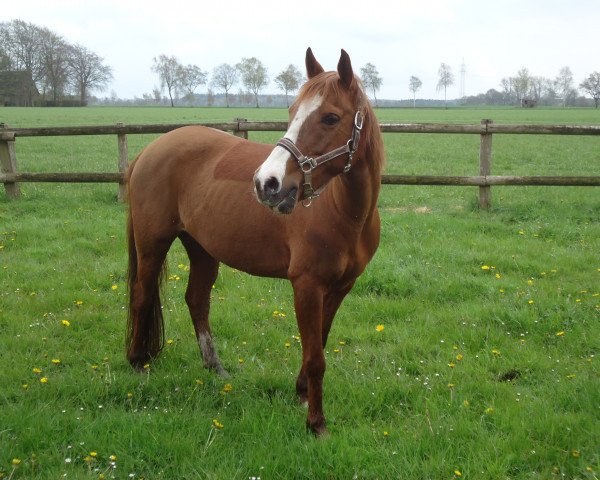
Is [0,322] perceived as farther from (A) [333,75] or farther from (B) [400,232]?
(B) [400,232]

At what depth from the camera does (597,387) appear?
340 cm

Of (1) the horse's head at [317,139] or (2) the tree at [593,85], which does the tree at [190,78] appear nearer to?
(2) the tree at [593,85]

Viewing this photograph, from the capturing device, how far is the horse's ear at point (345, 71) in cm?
260

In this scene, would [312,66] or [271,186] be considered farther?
[312,66]

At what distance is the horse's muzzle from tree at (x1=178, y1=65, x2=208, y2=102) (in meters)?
115

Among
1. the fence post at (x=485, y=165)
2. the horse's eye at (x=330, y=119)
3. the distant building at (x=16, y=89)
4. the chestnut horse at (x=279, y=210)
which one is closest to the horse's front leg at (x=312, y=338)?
the chestnut horse at (x=279, y=210)

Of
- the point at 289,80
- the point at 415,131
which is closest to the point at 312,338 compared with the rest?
the point at 415,131

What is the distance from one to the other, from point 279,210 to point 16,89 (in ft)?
238

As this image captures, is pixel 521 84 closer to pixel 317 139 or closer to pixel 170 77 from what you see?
pixel 170 77

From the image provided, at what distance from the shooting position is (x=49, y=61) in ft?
223

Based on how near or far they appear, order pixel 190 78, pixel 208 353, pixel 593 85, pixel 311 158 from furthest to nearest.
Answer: pixel 190 78 → pixel 593 85 → pixel 208 353 → pixel 311 158

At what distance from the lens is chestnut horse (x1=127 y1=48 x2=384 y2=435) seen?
Answer: 2.64m

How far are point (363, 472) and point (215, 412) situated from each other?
1109mm

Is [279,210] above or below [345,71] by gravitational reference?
below
